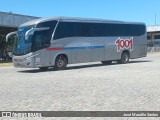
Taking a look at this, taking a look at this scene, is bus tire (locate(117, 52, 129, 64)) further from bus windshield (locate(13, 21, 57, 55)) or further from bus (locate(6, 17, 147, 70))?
A: bus windshield (locate(13, 21, 57, 55))

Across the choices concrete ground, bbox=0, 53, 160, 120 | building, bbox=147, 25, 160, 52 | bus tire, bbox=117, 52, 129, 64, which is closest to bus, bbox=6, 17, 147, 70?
bus tire, bbox=117, 52, 129, 64

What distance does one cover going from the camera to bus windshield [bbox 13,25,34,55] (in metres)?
22.5

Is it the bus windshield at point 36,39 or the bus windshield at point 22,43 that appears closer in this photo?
the bus windshield at point 36,39

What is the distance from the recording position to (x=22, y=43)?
23.0 metres

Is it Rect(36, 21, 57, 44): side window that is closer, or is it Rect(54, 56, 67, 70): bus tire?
Rect(36, 21, 57, 44): side window

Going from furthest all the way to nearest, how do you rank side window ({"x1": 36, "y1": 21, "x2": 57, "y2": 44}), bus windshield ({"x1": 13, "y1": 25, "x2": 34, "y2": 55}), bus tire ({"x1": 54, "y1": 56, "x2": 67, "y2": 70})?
1. bus tire ({"x1": 54, "y1": 56, "x2": 67, "y2": 70})
2. side window ({"x1": 36, "y1": 21, "x2": 57, "y2": 44})
3. bus windshield ({"x1": 13, "y1": 25, "x2": 34, "y2": 55})

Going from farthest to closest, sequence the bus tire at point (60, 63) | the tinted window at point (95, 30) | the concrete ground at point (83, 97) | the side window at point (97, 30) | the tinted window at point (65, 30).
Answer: the side window at point (97, 30)
the tinted window at point (95, 30)
the bus tire at point (60, 63)
the tinted window at point (65, 30)
the concrete ground at point (83, 97)

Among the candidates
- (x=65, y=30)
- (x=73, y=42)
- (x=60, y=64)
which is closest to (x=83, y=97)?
(x=60, y=64)

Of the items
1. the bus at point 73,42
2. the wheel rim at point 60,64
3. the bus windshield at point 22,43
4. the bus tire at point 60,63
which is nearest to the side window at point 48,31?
the bus at point 73,42

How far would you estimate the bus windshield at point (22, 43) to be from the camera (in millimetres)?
22502

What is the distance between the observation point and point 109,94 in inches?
445

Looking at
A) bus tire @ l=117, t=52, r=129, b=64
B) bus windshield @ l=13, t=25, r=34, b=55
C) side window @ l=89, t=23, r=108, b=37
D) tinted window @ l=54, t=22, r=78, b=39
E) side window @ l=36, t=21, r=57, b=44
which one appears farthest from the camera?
bus tire @ l=117, t=52, r=129, b=64

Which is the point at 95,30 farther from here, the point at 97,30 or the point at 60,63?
the point at 60,63

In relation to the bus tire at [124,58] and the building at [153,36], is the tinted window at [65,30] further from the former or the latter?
the building at [153,36]
